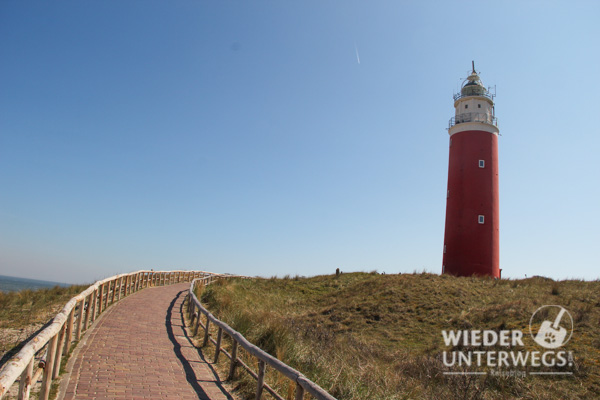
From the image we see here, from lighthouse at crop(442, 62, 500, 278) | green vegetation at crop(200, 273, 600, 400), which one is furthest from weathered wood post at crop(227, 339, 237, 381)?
lighthouse at crop(442, 62, 500, 278)

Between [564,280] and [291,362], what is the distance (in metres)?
21.9

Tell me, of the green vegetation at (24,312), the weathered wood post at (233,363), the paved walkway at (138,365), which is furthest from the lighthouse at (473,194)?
the green vegetation at (24,312)

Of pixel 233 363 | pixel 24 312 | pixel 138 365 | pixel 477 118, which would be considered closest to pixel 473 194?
pixel 477 118

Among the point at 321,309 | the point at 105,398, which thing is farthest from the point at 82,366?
the point at 321,309

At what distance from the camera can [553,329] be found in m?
12.5

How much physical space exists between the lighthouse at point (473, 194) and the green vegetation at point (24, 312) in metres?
22.9

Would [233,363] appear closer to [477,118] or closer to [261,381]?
[261,381]

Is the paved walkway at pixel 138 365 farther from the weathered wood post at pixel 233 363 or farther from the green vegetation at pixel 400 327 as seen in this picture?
the green vegetation at pixel 400 327

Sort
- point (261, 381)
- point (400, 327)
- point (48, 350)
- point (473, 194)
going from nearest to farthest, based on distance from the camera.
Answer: point (48, 350) < point (261, 381) < point (400, 327) < point (473, 194)

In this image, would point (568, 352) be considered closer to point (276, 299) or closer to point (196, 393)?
point (196, 393)

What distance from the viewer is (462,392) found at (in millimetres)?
7848

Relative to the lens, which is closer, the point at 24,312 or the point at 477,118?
the point at 24,312

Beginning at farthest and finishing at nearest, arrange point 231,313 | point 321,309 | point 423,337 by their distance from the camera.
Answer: point 321,309
point 423,337
point 231,313

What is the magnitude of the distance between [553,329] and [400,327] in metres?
5.55
